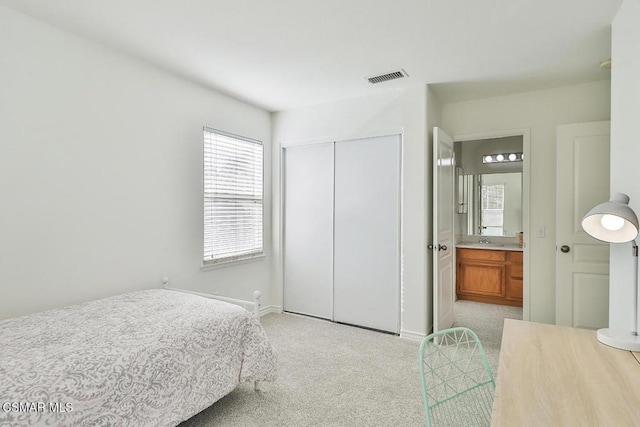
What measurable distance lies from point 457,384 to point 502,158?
3772mm

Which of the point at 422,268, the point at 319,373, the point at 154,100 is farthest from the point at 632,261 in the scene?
the point at 154,100

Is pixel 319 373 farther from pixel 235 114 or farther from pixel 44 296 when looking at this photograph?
pixel 235 114

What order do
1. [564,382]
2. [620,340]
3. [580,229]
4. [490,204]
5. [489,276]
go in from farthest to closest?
1. [490,204]
2. [489,276]
3. [580,229]
4. [620,340]
5. [564,382]

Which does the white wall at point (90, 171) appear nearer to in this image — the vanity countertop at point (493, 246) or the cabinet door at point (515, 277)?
the vanity countertop at point (493, 246)

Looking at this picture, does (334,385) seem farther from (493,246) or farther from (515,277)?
(493,246)

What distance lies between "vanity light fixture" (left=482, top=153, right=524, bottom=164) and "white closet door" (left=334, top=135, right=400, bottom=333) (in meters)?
2.45

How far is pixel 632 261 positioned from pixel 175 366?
2.46 metres

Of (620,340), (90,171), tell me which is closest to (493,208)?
(620,340)

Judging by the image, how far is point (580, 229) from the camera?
3.01m

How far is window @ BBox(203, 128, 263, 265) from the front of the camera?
11.2 feet

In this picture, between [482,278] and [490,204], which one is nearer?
[482,278]

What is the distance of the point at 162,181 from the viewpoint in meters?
2.97

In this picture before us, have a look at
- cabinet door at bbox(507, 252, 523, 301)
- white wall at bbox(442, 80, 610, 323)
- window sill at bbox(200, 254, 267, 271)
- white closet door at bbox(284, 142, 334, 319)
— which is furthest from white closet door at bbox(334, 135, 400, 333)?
cabinet door at bbox(507, 252, 523, 301)

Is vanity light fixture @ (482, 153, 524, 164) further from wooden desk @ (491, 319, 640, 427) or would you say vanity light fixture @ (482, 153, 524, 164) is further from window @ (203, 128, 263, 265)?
wooden desk @ (491, 319, 640, 427)
